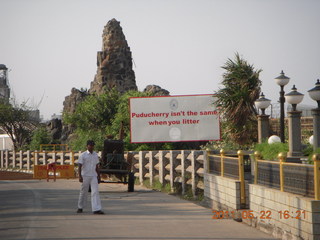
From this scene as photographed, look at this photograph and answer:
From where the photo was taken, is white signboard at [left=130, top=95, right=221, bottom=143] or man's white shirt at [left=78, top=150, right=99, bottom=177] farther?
white signboard at [left=130, top=95, right=221, bottom=143]

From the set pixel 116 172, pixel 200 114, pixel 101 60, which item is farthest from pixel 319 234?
pixel 101 60

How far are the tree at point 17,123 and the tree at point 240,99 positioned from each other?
36.1 metres

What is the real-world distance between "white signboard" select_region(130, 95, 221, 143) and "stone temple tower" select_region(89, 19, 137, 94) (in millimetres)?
19899

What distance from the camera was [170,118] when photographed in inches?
1471

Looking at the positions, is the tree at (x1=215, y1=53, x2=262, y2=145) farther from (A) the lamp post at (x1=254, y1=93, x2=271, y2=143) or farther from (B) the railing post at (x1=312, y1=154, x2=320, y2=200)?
(B) the railing post at (x1=312, y1=154, x2=320, y2=200)

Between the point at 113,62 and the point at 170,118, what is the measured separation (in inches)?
855

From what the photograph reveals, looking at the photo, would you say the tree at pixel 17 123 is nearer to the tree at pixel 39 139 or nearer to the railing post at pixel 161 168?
the tree at pixel 39 139

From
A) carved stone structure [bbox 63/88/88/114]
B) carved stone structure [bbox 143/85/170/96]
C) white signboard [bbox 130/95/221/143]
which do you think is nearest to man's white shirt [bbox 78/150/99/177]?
white signboard [bbox 130/95/221/143]

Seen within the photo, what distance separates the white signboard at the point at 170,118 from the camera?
121 ft

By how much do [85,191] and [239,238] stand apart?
17.0ft

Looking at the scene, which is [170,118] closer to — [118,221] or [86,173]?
[86,173]
